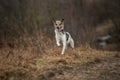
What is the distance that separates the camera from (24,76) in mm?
9156

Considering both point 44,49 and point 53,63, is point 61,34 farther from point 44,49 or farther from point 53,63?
point 53,63

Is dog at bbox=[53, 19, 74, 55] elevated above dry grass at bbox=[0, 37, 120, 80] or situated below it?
above

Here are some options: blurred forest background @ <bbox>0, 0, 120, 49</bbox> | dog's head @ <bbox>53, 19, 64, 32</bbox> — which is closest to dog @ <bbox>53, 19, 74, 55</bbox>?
dog's head @ <bbox>53, 19, 64, 32</bbox>

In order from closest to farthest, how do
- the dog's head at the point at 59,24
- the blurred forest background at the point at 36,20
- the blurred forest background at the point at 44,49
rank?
the blurred forest background at the point at 44,49 < the dog's head at the point at 59,24 < the blurred forest background at the point at 36,20

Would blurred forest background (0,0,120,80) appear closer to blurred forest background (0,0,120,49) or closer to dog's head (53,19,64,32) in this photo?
blurred forest background (0,0,120,49)

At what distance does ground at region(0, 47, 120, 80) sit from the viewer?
918 centimetres

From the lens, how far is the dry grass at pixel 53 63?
9211 mm

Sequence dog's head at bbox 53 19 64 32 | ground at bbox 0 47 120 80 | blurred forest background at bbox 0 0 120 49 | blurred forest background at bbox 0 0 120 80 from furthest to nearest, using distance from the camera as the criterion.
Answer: blurred forest background at bbox 0 0 120 49 < dog's head at bbox 53 19 64 32 < blurred forest background at bbox 0 0 120 80 < ground at bbox 0 47 120 80

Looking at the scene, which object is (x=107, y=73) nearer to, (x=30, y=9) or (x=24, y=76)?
(x=24, y=76)

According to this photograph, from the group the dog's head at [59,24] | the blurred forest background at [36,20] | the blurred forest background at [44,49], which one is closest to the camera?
the blurred forest background at [44,49]

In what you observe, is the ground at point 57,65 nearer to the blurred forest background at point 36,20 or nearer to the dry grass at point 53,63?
the dry grass at point 53,63

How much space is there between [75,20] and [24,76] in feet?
26.8

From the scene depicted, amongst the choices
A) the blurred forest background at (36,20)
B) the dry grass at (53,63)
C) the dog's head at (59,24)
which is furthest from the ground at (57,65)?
the blurred forest background at (36,20)

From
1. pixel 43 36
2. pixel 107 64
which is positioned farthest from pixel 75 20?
pixel 107 64
